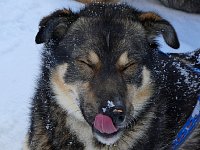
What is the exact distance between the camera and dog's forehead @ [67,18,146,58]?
312cm

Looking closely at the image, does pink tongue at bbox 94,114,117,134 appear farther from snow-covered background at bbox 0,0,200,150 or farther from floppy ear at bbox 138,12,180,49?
snow-covered background at bbox 0,0,200,150

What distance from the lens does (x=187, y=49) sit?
5883mm

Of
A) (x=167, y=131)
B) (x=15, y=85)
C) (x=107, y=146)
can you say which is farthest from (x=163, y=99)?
(x=15, y=85)

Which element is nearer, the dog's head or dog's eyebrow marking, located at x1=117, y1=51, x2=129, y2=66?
the dog's head

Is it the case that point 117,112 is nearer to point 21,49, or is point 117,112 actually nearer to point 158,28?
point 158,28

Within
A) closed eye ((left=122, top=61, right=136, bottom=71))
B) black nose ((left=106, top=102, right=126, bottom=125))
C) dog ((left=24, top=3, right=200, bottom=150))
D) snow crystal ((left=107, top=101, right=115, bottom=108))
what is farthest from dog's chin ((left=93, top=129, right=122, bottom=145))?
closed eye ((left=122, top=61, right=136, bottom=71))

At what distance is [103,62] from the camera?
3074mm

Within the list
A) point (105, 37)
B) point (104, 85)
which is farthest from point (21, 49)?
point (104, 85)

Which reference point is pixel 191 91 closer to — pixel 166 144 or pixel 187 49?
pixel 166 144

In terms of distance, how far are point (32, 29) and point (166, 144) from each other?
9.57 ft

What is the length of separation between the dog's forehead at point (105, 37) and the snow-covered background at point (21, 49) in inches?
46.2

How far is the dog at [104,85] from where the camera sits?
3.02 m

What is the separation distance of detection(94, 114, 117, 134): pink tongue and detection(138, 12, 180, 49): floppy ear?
750 millimetres


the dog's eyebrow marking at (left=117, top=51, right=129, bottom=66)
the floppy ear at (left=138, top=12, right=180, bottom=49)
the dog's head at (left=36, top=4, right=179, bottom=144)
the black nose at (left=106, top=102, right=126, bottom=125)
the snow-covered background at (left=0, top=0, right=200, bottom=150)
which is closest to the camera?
the black nose at (left=106, top=102, right=126, bottom=125)
